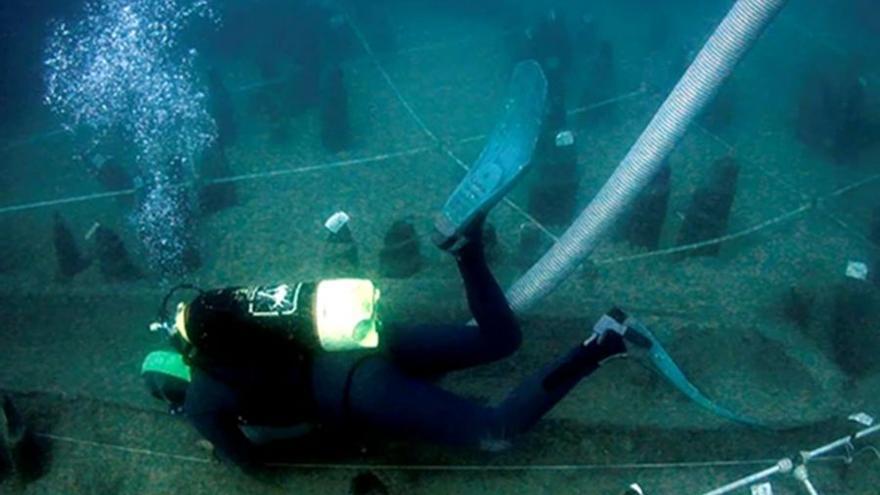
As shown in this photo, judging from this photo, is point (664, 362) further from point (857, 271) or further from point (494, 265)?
point (857, 271)

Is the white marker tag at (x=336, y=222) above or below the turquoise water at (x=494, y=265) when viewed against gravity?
above

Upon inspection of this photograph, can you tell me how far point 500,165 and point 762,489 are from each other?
2.19 m

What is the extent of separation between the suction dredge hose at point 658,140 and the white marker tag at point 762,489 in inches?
65.7

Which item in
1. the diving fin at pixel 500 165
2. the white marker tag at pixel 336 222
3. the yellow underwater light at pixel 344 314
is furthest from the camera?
the white marker tag at pixel 336 222

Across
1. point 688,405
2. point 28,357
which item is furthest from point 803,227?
point 28,357

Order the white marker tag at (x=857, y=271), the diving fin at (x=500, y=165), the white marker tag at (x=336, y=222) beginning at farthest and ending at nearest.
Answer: the white marker tag at (x=857, y=271)
the white marker tag at (x=336, y=222)
the diving fin at (x=500, y=165)

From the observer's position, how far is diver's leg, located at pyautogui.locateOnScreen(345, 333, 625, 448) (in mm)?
3494

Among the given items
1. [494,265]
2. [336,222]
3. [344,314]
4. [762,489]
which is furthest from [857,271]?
[344,314]

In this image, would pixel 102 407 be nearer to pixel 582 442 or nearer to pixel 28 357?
pixel 28 357

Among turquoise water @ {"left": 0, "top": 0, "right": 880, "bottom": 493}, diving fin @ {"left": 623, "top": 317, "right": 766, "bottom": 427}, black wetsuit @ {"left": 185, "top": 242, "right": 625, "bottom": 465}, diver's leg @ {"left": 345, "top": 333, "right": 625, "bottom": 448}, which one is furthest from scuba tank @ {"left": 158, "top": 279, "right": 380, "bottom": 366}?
diving fin @ {"left": 623, "top": 317, "right": 766, "bottom": 427}

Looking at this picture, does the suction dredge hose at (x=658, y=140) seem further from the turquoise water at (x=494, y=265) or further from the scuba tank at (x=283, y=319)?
the scuba tank at (x=283, y=319)

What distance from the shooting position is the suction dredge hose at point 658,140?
3.77 metres

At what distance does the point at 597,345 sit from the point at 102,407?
3.33m

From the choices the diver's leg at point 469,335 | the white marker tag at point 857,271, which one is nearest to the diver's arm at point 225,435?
the diver's leg at point 469,335
